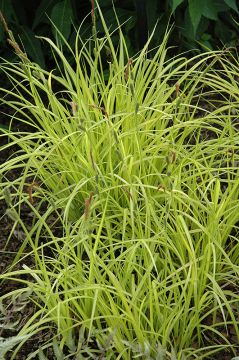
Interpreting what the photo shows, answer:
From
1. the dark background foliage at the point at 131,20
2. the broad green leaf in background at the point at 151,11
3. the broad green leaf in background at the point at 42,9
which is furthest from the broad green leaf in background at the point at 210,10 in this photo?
the broad green leaf in background at the point at 42,9

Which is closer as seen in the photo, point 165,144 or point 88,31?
point 165,144

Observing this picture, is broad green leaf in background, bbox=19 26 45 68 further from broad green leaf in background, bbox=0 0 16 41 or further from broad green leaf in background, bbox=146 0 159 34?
broad green leaf in background, bbox=146 0 159 34

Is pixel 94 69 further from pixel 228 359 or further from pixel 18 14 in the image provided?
pixel 228 359

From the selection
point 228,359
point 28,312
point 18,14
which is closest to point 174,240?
point 228,359

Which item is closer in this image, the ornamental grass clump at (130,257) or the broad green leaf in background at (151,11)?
the ornamental grass clump at (130,257)

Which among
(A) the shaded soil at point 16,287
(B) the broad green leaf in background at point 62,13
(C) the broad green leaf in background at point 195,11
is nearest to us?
(A) the shaded soil at point 16,287

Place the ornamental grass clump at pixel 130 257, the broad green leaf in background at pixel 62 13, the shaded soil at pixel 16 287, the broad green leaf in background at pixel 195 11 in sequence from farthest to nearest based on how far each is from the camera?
the broad green leaf in background at pixel 62 13
the broad green leaf in background at pixel 195 11
the shaded soil at pixel 16 287
the ornamental grass clump at pixel 130 257

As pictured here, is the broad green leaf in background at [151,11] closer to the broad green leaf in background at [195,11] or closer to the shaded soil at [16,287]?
the broad green leaf in background at [195,11]

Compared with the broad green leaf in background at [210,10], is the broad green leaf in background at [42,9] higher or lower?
higher
